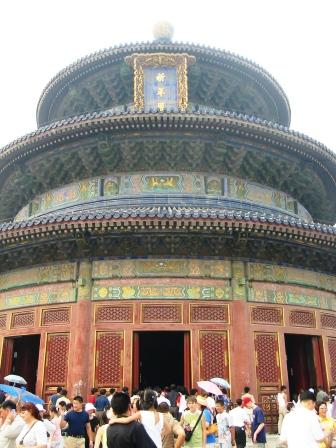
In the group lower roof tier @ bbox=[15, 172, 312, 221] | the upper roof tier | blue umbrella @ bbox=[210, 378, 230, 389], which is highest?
the upper roof tier

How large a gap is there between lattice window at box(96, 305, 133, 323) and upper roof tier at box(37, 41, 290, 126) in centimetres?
1109

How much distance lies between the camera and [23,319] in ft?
56.4

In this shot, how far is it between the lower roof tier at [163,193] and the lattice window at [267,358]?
5.11 meters

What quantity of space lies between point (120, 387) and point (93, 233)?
479 cm

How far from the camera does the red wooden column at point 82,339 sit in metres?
15.3

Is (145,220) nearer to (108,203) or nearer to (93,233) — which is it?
(93,233)

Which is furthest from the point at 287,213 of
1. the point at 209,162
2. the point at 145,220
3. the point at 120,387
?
the point at 120,387

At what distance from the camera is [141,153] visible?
1962 centimetres

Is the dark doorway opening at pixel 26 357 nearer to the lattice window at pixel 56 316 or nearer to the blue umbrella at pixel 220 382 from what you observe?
the lattice window at pixel 56 316

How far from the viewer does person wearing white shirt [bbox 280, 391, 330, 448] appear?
621cm

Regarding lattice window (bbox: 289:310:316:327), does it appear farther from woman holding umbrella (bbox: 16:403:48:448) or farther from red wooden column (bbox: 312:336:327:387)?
woman holding umbrella (bbox: 16:403:48:448)

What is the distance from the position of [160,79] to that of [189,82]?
1896mm

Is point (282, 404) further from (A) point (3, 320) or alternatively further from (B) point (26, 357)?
(B) point (26, 357)

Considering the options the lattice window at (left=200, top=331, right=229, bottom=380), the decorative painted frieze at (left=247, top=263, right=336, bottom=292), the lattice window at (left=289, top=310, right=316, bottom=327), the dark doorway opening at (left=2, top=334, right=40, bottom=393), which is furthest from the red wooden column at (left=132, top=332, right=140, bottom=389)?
the dark doorway opening at (left=2, top=334, right=40, bottom=393)
